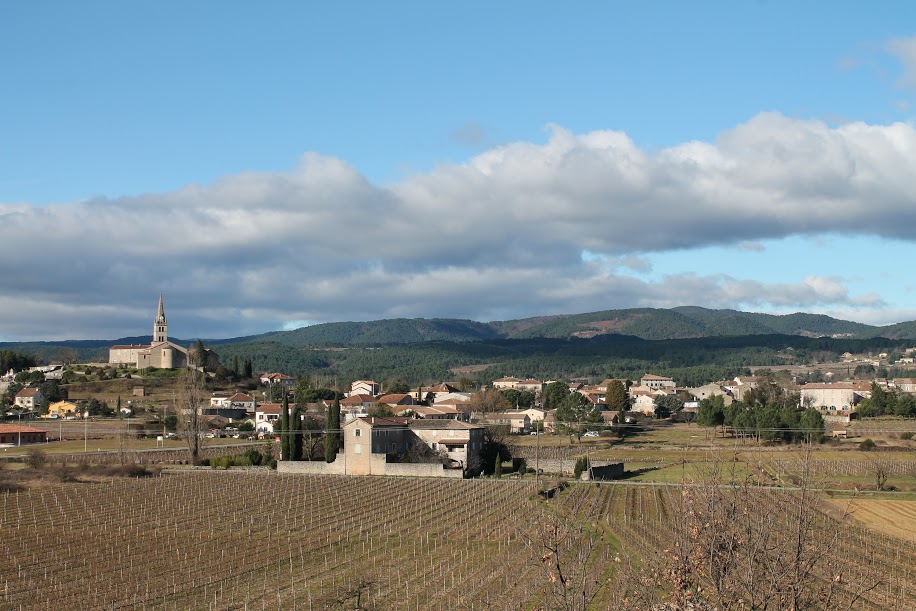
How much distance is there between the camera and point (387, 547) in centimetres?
3341

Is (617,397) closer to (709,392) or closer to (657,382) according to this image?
(709,392)

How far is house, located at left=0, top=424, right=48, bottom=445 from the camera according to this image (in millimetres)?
81000

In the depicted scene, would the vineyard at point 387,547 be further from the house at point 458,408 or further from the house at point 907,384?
the house at point 907,384

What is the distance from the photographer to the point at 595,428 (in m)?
94.4

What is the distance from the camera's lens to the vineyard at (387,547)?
15703 mm

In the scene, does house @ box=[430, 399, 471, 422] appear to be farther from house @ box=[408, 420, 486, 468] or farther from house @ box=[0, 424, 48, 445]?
house @ box=[0, 424, 48, 445]

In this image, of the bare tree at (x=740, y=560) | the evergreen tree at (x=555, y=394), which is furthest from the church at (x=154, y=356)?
the bare tree at (x=740, y=560)

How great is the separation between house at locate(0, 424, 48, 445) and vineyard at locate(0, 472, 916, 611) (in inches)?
1344

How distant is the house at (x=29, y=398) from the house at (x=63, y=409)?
471 centimetres

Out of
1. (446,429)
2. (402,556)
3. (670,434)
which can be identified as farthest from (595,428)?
(402,556)

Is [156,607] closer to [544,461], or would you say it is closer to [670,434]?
[544,461]

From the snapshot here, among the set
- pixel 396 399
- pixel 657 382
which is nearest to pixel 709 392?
pixel 657 382

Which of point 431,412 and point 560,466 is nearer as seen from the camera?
point 560,466

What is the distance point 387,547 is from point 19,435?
5905 cm
